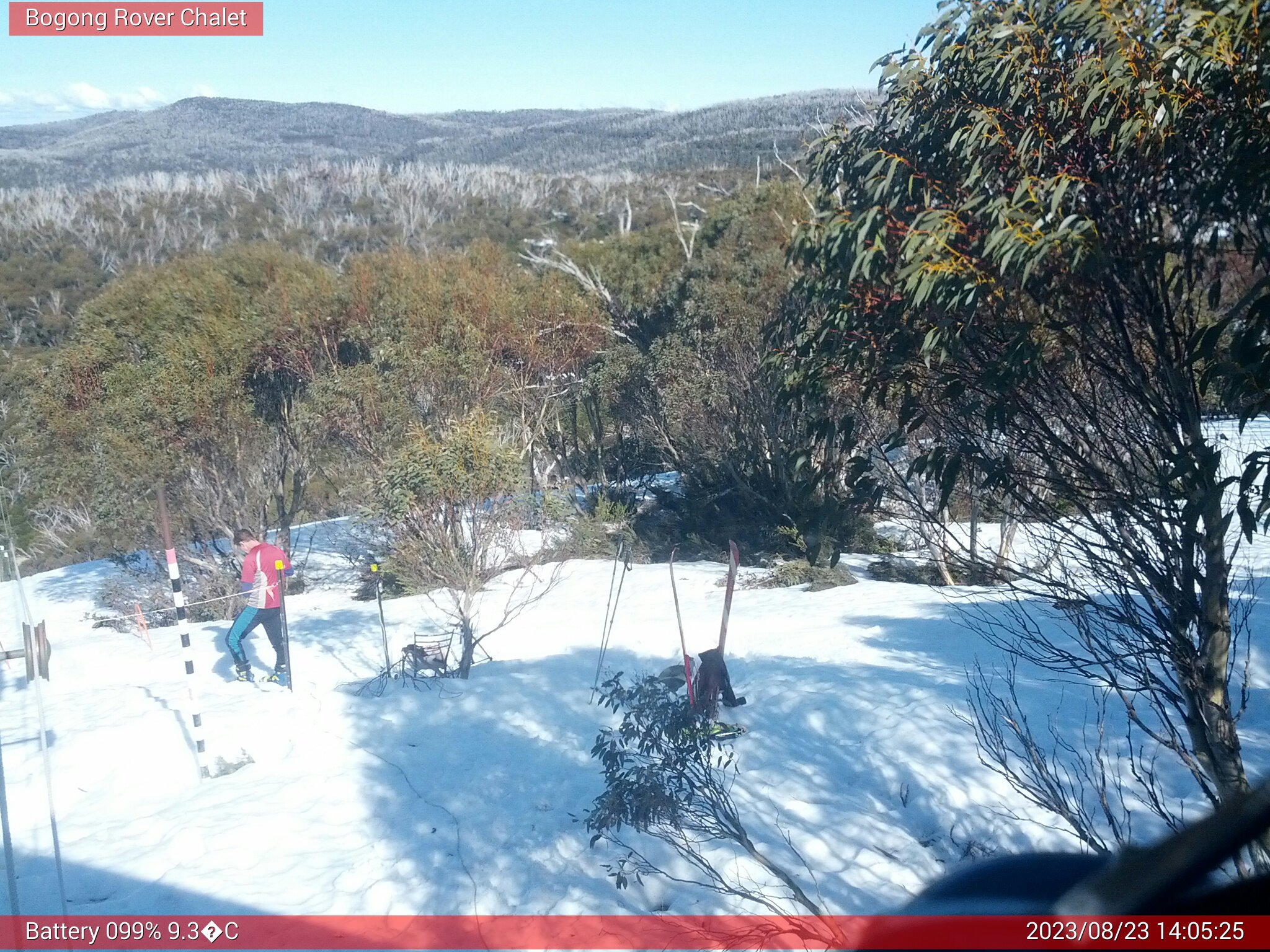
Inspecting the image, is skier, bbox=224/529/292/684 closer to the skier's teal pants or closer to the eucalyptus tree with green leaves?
the skier's teal pants

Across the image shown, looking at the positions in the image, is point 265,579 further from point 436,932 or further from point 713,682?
point 436,932

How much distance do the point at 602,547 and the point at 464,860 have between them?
9864 millimetres

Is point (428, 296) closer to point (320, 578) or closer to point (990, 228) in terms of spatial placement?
point (320, 578)

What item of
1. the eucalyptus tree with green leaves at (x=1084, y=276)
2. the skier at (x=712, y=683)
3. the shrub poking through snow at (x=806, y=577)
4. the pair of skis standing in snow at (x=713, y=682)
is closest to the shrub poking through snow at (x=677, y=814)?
the pair of skis standing in snow at (x=713, y=682)

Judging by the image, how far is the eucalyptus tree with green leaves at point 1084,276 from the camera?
2754 millimetres

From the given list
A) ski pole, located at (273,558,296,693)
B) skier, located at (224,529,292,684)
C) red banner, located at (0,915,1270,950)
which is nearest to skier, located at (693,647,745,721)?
red banner, located at (0,915,1270,950)

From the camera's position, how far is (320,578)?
13.8 metres

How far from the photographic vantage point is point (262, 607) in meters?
7.52

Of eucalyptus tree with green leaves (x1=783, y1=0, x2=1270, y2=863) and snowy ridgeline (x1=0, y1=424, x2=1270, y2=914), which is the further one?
snowy ridgeline (x1=0, y1=424, x2=1270, y2=914)

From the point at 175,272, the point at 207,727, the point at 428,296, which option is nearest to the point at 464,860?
A: the point at 207,727

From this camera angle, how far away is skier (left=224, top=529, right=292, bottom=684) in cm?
745

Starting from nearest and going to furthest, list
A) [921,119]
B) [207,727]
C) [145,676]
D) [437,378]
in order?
[921,119]
[207,727]
[145,676]
[437,378]

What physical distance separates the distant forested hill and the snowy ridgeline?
14.6 m

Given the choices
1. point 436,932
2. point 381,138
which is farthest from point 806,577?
point 381,138
